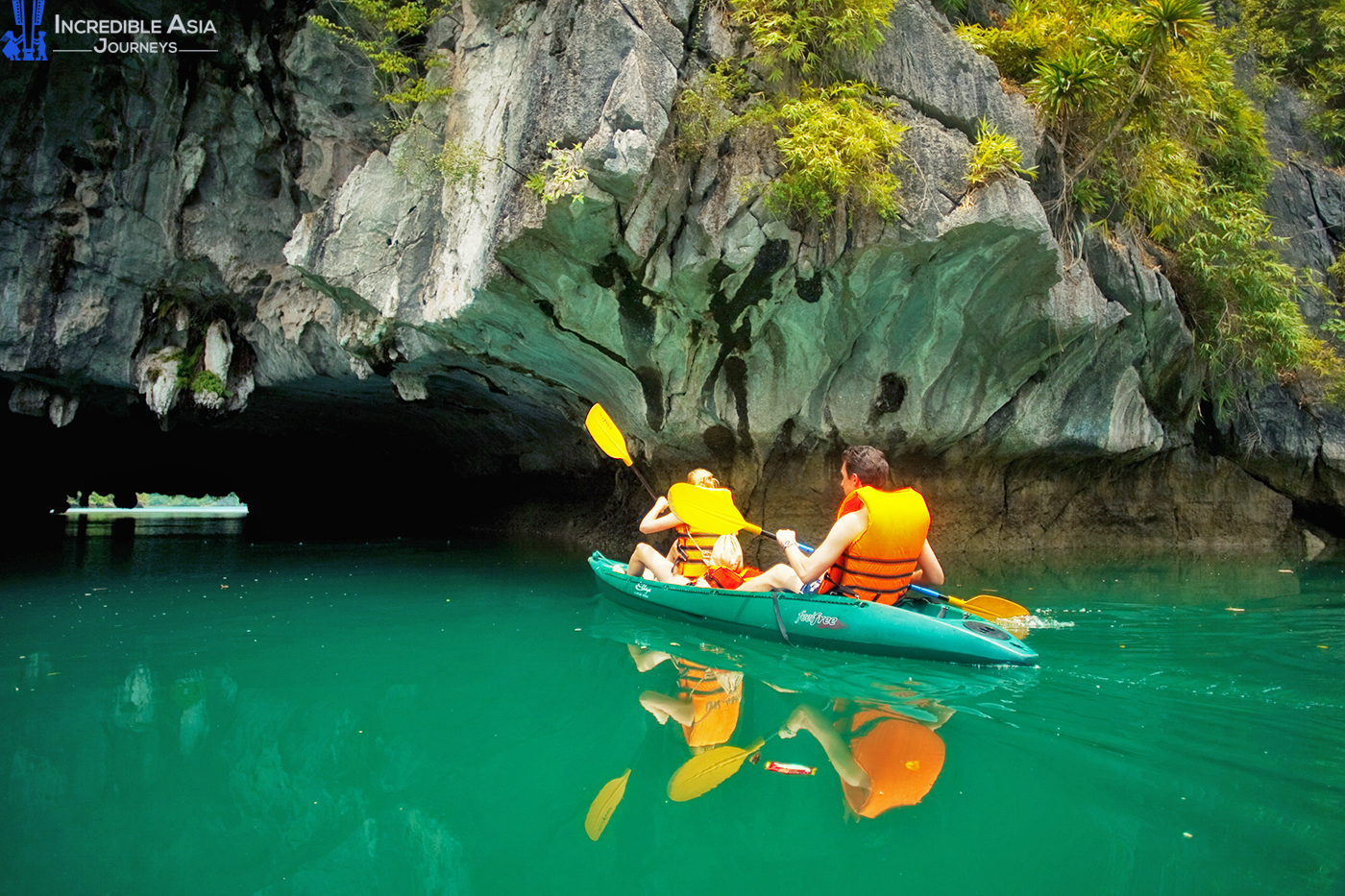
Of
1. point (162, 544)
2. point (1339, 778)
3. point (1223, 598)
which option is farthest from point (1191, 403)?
point (162, 544)

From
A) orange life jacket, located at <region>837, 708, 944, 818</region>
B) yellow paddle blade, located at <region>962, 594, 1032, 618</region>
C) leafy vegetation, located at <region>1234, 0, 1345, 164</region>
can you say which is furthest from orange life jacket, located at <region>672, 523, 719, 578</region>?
leafy vegetation, located at <region>1234, 0, 1345, 164</region>

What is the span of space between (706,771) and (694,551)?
3.66 metres

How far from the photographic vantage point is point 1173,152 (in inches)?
316

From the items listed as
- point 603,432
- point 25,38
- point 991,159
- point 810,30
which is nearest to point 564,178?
point 810,30

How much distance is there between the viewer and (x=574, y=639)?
541 centimetres

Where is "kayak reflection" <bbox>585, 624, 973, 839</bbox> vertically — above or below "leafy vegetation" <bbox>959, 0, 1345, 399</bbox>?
below

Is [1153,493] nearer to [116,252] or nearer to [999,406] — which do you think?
[999,406]

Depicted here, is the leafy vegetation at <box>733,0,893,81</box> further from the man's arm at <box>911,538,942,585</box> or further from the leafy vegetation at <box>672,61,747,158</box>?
the man's arm at <box>911,538,942,585</box>

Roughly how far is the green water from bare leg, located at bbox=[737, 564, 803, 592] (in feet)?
1.41

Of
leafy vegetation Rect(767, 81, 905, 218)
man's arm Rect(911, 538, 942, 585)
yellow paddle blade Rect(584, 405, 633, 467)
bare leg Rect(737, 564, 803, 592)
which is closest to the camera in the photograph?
bare leg Rect(737, 564, 803, 592)

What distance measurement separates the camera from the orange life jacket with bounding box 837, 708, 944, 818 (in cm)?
258

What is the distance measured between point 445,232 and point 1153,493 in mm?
9904

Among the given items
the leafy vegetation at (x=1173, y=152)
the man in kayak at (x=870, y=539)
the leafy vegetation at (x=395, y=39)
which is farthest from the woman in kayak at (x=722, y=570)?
the leafy vegetation at (x=395, y=39)

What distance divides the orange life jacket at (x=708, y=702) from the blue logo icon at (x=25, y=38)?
10.1m
